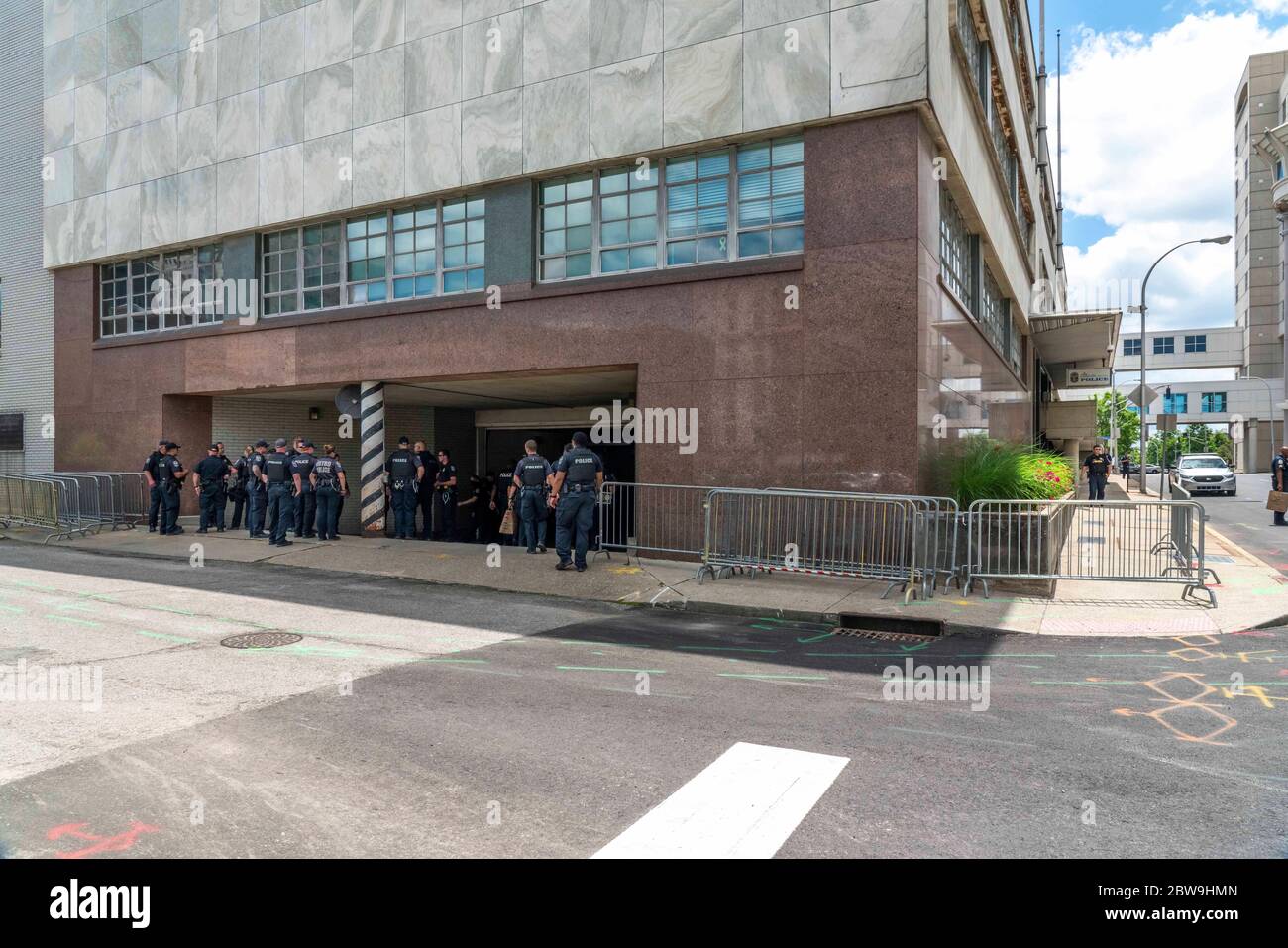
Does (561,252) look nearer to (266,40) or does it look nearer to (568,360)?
(568,360)

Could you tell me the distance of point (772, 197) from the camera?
12.9 meters

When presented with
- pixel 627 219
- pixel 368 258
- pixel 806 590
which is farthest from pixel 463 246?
pixel 806 590

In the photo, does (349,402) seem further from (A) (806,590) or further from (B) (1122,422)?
(B) (1122,422)

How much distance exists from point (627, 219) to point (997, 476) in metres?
7.14

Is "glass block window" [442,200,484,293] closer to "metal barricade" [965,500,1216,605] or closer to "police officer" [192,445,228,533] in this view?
"police officer" [192,445,228,533]

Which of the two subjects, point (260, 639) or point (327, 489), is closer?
point (260, 639)

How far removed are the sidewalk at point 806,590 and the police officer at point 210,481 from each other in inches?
90.1

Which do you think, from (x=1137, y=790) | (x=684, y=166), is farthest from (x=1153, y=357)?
(x=1137, y=790)

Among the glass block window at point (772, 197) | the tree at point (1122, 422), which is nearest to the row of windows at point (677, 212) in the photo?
the glass block window at point (772, 197)

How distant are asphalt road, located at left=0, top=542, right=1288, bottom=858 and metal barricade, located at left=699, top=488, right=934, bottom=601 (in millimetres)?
2274

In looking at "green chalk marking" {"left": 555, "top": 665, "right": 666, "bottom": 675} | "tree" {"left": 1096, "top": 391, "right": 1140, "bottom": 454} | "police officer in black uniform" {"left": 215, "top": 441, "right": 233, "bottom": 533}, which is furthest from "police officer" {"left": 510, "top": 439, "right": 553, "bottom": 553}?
"tree" {"left": 1096, "top": 391, "right": 1140, "bottom": 454}

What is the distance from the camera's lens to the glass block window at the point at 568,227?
1455cm

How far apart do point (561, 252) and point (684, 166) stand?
2611 millimetres

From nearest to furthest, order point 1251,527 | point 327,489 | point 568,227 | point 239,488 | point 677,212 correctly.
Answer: point 677,212 → point 568,227 → point 327,489 → point 239,488 → point 1251,527
